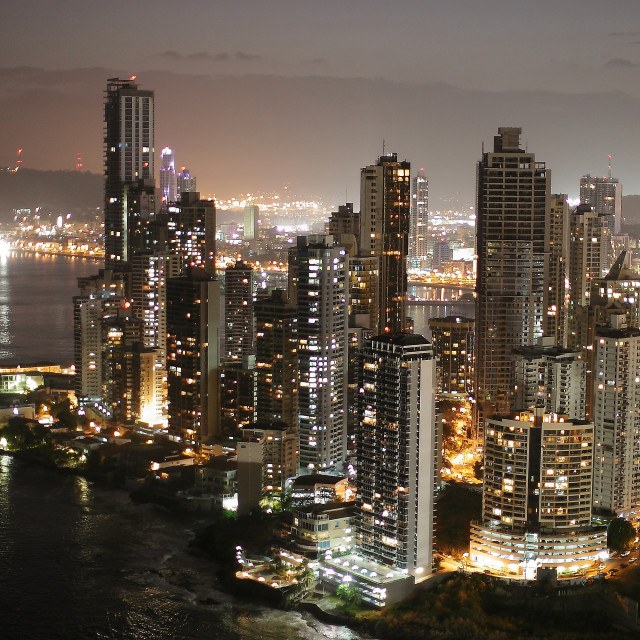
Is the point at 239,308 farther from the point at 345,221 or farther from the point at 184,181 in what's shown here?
the point at 184,181

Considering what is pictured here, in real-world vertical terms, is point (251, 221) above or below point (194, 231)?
above

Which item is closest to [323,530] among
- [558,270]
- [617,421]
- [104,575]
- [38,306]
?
[104,575]

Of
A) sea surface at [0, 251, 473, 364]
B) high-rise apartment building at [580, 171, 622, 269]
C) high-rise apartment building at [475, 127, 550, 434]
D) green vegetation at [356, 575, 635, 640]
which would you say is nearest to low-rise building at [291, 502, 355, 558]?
green vegetation at [356, 575, 635, 640]

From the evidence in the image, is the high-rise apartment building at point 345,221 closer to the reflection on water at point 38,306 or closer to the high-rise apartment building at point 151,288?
the high-rise apartment building at point 151,288

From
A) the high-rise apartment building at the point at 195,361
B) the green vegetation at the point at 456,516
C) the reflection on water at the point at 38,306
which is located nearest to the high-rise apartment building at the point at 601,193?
the reflection on water at the point at 38,306

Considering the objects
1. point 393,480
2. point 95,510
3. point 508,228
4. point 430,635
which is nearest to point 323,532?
point 393,480

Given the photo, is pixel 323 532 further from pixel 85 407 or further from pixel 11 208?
→ pixel 11 208
